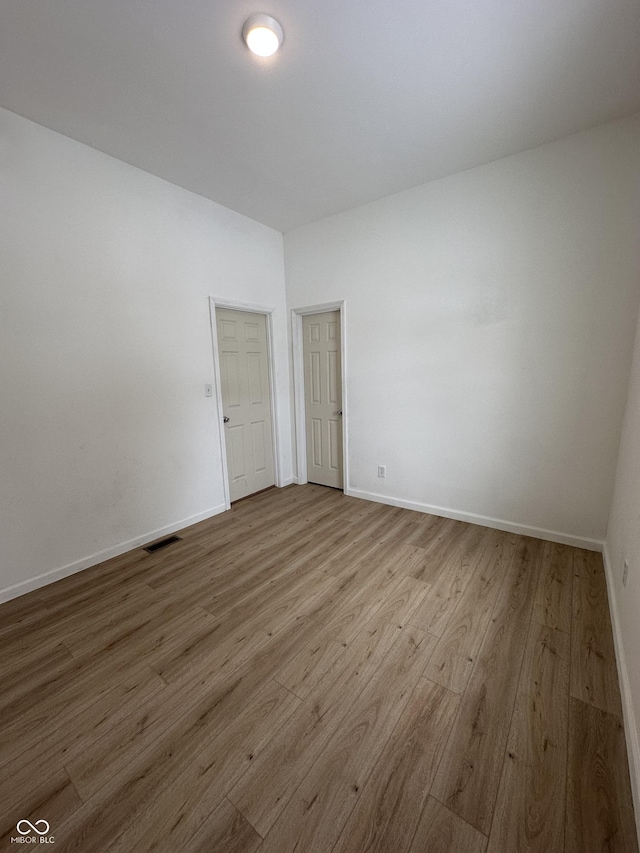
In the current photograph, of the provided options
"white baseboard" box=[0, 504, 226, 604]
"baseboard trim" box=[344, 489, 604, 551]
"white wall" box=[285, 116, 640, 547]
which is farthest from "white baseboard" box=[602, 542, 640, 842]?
"white baseboard" box=[0, 504, 226, 604]

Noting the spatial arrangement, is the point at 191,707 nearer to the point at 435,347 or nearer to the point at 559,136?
the point at 435,347

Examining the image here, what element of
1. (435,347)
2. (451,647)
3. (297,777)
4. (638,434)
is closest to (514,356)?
(435,347)

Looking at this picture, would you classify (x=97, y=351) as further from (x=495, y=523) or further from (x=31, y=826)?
(x=495, y=523)

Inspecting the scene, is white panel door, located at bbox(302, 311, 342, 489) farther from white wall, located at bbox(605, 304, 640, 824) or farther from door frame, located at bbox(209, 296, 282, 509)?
white wall, located at bbox(605, 304, 640, 824)

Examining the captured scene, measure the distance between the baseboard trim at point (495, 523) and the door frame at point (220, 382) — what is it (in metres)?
1.12

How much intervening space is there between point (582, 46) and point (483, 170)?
0.99 meters

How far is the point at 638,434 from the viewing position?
5.64 ft

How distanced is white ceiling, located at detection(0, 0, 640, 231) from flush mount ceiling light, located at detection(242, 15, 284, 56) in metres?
0.03

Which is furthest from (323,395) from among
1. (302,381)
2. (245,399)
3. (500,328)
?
(500,328)

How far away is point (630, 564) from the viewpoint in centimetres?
161

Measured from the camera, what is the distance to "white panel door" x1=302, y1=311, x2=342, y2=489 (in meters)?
3.86

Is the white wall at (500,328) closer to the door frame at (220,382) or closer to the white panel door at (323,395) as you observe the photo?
the white panel door at (323,395)

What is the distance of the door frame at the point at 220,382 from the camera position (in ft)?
10.6

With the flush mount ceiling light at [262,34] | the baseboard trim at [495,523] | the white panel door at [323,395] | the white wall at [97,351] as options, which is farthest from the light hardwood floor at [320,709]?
the flush mount ceiling light at [262,34]
